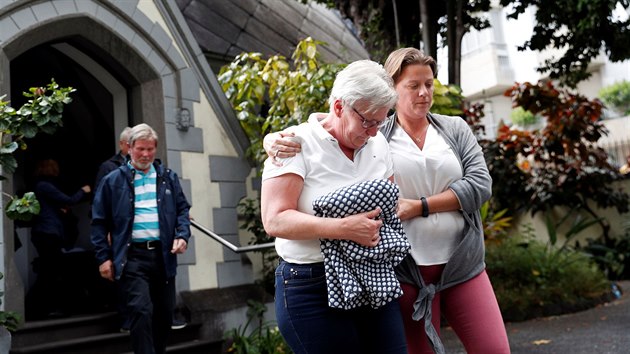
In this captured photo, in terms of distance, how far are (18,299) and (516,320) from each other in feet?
18.7

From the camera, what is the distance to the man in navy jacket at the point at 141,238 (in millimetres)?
5152

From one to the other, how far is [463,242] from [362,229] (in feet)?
2.34

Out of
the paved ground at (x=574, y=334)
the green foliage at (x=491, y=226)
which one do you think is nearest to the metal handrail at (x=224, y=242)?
the paved ground at (x=574, y=334)

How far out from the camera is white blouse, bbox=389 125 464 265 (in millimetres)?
3012

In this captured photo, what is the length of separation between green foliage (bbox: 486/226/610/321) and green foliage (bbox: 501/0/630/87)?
287 cm

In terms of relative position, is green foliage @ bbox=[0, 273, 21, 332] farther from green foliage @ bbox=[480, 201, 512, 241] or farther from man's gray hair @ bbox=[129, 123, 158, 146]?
green foliage @ bbox=[480, 201, 512, 241]

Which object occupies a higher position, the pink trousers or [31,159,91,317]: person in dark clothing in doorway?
[31,159,91,317]: person in dark clothing in doorway

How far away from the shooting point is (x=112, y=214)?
17.5 ft

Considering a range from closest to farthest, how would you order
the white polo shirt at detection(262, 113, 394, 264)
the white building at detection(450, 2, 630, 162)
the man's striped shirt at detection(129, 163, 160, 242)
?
the white polo shirt at detection(262, 113, 394, 264) → the man's striped shirt at detection(129, 163, 160, 242) → the white building at detection(450, 2, 630, 162)

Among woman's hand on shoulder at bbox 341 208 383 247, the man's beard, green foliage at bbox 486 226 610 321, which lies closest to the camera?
woman's hand on shoulder at bbox 341 208 383 247

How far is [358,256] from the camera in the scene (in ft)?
8.13

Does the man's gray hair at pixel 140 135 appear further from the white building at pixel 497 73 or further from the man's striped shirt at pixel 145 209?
the white building at pixel 497 73

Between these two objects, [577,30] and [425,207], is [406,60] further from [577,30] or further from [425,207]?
[577,30]

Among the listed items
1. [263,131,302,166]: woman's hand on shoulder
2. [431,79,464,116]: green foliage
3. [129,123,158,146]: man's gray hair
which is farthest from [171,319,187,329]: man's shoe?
[263,131,302,166]: woman's hand on shoulder
